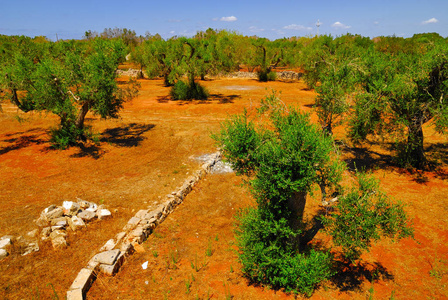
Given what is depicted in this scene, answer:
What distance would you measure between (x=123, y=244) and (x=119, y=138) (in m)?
13.3

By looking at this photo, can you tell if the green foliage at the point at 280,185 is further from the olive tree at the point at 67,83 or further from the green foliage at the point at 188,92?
the green foliage at the point at 188,92

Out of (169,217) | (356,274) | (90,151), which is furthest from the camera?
(90,151)

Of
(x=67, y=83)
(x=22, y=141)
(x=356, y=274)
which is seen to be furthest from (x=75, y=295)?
(x=22, y=141)

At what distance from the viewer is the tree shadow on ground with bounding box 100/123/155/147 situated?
807 inches

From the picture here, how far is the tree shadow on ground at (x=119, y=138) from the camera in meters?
18.5

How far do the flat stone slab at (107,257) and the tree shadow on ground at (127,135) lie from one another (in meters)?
11.7

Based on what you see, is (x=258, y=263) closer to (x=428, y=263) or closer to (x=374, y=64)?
(x=428, y=263)

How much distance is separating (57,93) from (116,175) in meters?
7.54

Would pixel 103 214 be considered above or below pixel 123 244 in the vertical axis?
above

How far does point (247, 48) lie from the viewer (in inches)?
2109

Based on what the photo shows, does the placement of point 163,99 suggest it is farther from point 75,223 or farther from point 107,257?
point 107,257

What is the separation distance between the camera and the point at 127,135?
22.0 metres

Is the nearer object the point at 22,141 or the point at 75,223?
the point at 75,223

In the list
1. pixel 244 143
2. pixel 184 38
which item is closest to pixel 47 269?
pixel 244 143
